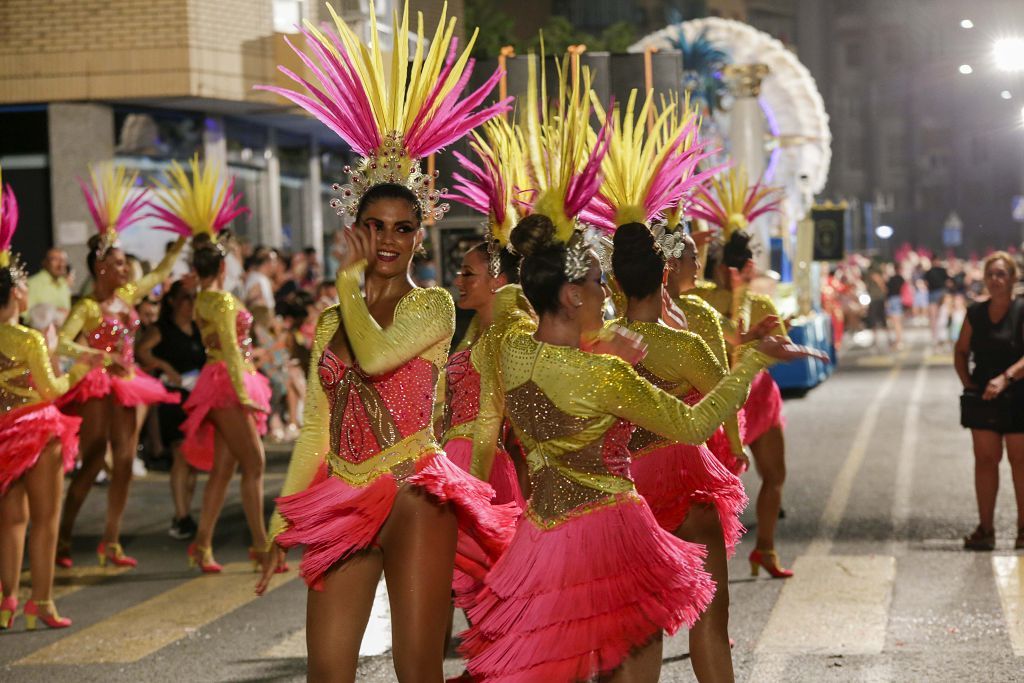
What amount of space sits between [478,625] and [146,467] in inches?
441

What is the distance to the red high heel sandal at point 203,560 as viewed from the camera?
9789 millimetres

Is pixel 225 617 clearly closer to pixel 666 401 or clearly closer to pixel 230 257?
pixel 666 401

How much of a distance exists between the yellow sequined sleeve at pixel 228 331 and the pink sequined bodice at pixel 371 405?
182 inches

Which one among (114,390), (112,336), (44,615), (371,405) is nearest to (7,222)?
(112,336)

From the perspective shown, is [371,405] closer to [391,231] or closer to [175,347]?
[391,231]

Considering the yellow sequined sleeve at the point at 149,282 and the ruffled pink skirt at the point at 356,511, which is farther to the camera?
the yellow sequined sleeve at the point at 149,282

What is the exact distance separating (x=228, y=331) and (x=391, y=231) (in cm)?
468

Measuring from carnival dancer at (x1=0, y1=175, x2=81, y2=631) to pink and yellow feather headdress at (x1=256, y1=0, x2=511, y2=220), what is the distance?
3.25 metres

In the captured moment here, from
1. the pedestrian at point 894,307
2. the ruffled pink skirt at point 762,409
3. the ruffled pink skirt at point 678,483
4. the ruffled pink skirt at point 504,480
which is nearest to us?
the ruffled pink skirt at point 678,483

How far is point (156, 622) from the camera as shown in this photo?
8312mm

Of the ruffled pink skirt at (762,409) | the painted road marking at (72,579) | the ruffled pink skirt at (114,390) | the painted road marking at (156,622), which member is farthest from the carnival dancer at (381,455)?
the ruffled pink skirt at (114,390)

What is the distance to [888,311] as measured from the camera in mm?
32344

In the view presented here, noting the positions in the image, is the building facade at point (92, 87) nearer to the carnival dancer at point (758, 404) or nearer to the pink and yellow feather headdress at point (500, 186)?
the carnival dancer at point (758, 404)

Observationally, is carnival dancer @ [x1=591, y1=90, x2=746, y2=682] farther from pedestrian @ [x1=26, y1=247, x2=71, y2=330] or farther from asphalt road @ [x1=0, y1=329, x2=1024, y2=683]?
pedestrian @ [x1=26, y1=247, x2=71, y2=330]
